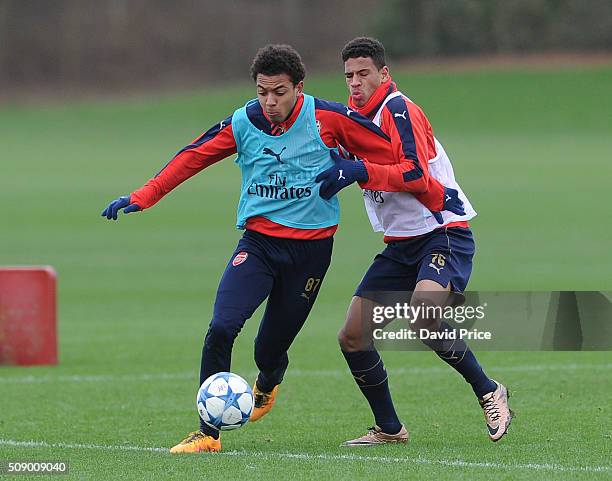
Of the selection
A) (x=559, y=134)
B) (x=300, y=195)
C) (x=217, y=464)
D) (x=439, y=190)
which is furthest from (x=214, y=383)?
(x=559, y=134)

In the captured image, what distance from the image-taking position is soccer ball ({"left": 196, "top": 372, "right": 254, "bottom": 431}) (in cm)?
716

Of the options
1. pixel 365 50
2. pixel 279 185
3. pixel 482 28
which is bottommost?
pixel 279 185

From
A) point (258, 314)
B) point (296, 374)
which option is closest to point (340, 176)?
point (296, 374)

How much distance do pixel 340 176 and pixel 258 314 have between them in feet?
26.0

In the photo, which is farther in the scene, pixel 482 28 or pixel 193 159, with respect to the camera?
pixel 482 28

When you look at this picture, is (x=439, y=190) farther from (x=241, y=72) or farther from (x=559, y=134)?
(x=241, y=72)

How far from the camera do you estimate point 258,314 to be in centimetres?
1502

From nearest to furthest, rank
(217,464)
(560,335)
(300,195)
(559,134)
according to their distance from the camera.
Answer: (217,464)
(300,195)
(560,335)
(559,134)

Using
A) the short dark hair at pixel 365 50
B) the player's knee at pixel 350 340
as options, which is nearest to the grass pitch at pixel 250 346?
the player's knee at pixel 350 340

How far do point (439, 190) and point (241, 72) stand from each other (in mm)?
59606

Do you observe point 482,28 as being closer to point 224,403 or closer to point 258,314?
point 258,314

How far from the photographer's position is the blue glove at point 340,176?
7.23 m

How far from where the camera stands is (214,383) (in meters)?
7.22

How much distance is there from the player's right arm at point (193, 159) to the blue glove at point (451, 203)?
4.19ft
